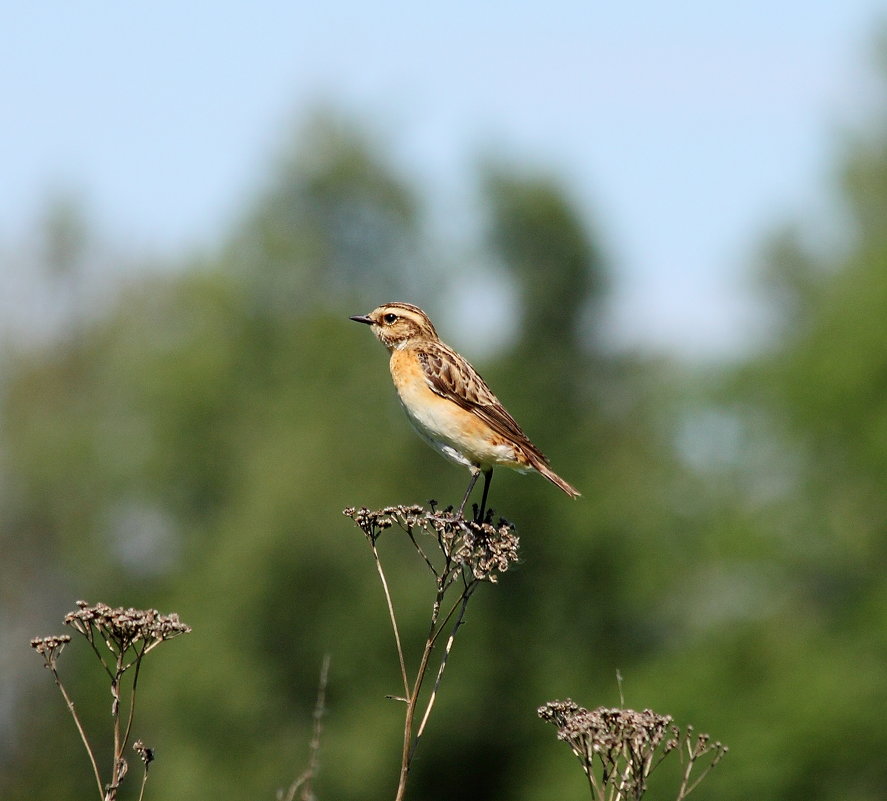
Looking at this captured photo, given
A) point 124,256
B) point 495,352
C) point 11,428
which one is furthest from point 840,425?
point 124,256

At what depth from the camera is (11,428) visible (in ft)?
172

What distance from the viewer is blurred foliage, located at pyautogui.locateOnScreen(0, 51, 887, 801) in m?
32.8

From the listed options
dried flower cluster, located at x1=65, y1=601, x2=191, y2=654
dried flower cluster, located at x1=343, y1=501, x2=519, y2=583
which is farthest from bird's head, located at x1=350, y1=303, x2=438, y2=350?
dried flower cluster, located at x1=65, y1=601, x2=191, y2=654

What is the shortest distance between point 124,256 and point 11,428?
10130mm

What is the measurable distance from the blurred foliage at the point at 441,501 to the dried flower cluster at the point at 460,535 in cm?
2452

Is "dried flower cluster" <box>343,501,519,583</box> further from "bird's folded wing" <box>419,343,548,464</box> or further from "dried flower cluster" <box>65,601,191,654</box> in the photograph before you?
"bird's folded wing" <box>419,343,548,464</box>

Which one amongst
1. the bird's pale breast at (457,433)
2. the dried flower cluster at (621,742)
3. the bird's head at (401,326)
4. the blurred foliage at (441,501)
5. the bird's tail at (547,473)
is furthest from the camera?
the blurred foliage at (441,501)

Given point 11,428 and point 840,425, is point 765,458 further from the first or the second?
point 11,428

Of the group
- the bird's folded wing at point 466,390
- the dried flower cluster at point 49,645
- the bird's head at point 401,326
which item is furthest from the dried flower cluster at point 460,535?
the bird's head at point 401,326

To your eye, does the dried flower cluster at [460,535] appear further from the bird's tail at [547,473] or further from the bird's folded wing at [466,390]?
the bird's folded wing at [466,390]

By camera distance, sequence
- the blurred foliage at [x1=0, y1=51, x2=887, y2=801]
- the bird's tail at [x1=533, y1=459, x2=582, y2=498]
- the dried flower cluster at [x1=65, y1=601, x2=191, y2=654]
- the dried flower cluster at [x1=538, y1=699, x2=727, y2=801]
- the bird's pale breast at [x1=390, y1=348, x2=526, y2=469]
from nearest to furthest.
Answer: the dried flower cluster at [x1=538, y1=699, x2=727, y2=801] < the dried flower cluster at [x1=65, y1=601, x2=191, y2=654] < the bird's tail at [x1=533, y1=459, x2=582, y2=498] < the bird's pale breast at [x1=390, y1=348, x2=526, y2=469] < the blurred foliage at [x1=0, y1=51, x2=887, y2=801]

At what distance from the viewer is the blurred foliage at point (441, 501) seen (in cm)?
3281

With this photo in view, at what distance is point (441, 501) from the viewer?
3512 cm

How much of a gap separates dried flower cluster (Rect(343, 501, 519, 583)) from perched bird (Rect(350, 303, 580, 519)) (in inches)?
80.5
